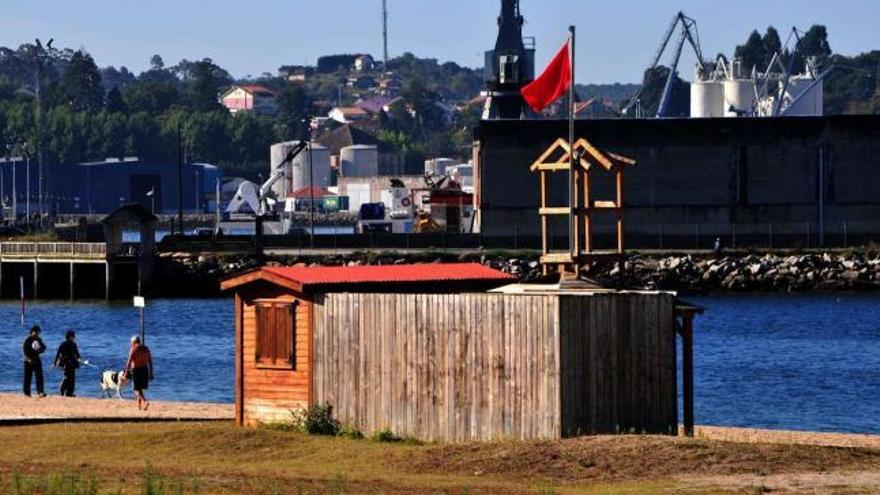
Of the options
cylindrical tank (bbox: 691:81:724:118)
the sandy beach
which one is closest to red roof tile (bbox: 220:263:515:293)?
the sandy beach

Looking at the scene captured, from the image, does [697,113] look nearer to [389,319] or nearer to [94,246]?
[94,246]

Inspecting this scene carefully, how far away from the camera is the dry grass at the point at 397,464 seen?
27969 mm

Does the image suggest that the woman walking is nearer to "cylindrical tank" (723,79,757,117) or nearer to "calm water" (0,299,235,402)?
"calm water" (0,299,235,402)

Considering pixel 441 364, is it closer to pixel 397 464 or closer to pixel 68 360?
pixel 397 464

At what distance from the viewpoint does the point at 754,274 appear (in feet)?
323

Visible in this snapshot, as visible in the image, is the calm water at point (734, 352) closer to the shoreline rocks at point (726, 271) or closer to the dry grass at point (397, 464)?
the shoreline rocks at point (726, 271)

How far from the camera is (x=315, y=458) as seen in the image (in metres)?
33.0

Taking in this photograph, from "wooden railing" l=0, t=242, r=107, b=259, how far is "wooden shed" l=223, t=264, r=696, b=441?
204ft

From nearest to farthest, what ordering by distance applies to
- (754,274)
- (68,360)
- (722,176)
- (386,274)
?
(386,274) < (68,360) < (754,274) < (722,176)

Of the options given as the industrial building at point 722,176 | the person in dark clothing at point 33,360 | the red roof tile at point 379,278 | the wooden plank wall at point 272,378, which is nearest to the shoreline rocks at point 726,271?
the industrial building at point 722,176

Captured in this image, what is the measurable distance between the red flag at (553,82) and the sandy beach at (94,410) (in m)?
8.14

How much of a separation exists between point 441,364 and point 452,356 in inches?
10.2

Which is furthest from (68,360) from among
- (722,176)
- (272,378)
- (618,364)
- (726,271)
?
(722,176)

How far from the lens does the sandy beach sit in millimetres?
38719
